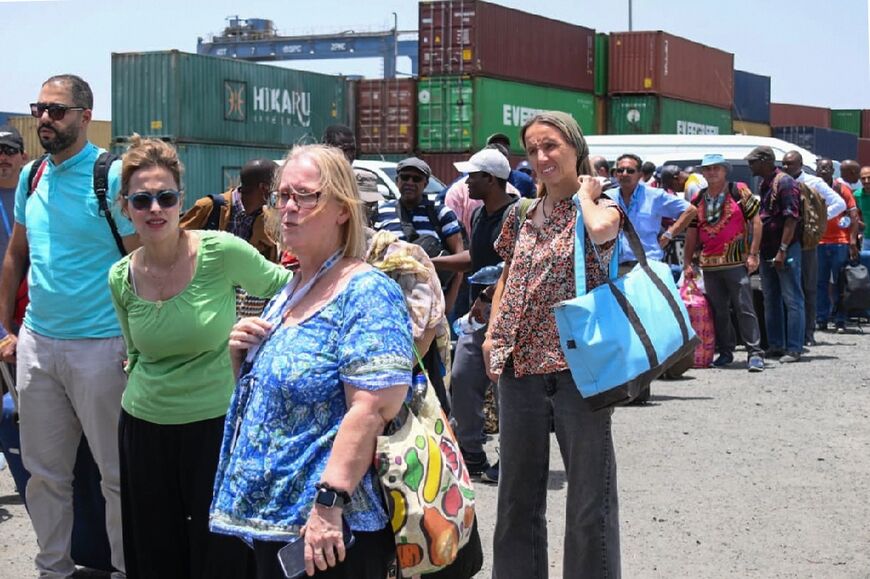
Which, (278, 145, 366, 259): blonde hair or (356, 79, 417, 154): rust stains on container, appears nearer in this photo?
(278, 145, 366, 259): blonde hair

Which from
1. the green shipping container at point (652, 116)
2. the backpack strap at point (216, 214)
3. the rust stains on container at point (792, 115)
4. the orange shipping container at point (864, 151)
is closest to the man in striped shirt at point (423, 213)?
the backpack strap at point (216, 214)

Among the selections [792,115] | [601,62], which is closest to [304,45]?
[792,115]

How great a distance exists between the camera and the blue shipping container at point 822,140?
40.3 metres

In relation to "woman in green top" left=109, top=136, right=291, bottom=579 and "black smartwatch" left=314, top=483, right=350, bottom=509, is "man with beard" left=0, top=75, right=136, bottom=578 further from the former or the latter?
"black smartwatch" left=314, top=483, right=350, bottom=509

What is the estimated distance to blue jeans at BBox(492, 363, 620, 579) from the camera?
4.56 meters

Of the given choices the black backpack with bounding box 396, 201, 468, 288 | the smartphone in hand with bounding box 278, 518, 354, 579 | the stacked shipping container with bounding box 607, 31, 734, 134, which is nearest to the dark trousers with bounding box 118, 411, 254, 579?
the smartphone in hand with bounding box 278, 518, 354, 579

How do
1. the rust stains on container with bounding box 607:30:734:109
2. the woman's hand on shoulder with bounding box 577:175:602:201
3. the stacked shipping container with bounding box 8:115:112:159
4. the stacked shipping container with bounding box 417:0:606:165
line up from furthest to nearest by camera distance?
1. the stacked shipping container with bounding box 8:115:112:159
2. the rust stains on container with bounding box 607:30:734:109
3. the stacked shipping container with bounding box 417:0:606:165
4. the woman's hand on shoulder with bounding box 577:175:602:201

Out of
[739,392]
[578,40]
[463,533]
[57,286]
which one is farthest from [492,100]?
[463,533]

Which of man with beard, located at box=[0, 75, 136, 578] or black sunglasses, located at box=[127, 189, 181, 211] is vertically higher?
black sunglasses, located at box=[127, 189, 181, 211]

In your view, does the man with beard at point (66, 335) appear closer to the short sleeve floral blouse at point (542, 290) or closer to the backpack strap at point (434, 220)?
the short sleeve floral blouse at point (542, 290)

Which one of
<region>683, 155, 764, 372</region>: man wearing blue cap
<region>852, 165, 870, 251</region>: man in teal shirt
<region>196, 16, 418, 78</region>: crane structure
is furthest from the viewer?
<region>196, 16, 418, 78</region>: crane structure

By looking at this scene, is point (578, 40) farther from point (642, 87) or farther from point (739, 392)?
point (739, 392)

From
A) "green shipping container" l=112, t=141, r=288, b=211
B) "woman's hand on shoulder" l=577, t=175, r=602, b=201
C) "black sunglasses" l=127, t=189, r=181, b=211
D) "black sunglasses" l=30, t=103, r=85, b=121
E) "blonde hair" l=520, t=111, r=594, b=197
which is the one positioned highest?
"green shipping container" l=112, t=141, r=288, b=211

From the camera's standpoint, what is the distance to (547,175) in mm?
4625
